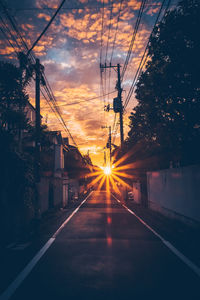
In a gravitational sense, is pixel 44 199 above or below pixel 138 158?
below

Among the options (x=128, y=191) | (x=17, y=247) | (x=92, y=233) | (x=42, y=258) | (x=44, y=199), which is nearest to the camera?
(x=42, y=258)

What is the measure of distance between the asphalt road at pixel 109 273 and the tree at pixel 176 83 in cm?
457

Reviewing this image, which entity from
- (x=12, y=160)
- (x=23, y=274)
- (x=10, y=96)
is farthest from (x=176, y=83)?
(x=23, y=274)

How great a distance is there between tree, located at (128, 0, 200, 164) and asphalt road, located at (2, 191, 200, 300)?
4567 mm

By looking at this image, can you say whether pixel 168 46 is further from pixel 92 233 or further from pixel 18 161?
pixel 92 233

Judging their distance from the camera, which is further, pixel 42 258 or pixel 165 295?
pixel 42 258

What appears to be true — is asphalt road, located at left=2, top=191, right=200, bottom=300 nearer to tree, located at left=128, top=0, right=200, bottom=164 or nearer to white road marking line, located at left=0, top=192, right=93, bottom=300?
white road marking line, located at left=0, top=192, right=93, bottom=300

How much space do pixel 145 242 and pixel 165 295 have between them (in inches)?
149

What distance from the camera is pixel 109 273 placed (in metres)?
5.09

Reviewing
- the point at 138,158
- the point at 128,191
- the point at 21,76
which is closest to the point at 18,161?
the point at 21,76

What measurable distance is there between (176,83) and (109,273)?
7257 mm

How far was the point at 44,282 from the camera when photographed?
4.65 m

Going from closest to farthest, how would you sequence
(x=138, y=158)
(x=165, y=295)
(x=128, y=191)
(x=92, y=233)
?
1. (x=165, y=295)
2. (x=92, y=233)
3. (x=138, y=158)
4. (x=128, y=191)

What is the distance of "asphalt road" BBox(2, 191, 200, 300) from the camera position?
4.17 meters
